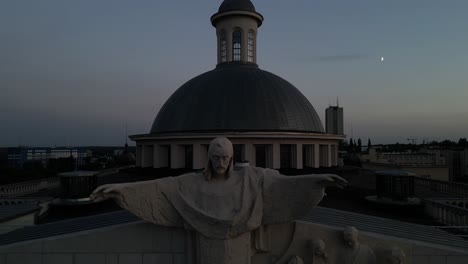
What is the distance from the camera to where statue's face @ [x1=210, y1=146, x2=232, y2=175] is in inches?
169

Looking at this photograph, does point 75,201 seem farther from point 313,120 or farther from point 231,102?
point 313,120

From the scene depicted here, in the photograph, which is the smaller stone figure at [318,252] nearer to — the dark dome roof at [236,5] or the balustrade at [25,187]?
the balustrade at [25,187]

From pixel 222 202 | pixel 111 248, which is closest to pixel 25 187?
pixel 111 248

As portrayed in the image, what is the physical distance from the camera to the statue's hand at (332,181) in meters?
3.90

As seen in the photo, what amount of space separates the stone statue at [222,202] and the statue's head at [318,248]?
1.77ft

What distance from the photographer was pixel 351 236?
441cm

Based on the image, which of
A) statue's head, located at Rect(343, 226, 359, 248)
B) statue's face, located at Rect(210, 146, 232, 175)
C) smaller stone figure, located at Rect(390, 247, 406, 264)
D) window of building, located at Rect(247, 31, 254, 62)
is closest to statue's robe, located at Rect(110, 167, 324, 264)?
statue's face, located at Rect(210, 146, 232, 175)

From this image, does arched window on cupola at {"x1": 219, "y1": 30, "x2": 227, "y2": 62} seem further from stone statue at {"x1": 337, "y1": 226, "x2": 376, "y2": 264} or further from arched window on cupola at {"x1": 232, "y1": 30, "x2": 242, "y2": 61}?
stone statue at {"x1": 337, "y1": 226, "x2": 376, "y2": 264}

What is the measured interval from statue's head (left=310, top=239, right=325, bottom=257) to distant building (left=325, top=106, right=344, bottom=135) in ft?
120

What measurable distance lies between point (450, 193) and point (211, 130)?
12.4 meters

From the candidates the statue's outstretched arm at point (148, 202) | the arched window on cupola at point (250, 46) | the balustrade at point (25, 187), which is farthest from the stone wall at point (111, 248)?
the arched window on cupola at point (250, 46)

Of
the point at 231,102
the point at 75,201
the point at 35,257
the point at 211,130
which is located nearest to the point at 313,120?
the point at 231,102

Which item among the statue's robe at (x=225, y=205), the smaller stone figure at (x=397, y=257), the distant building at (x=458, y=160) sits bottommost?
the distant building at (x=458, y=160)

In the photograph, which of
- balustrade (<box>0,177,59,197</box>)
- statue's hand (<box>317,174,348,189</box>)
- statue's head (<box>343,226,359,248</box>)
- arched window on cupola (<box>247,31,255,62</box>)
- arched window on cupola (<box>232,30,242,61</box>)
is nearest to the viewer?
statue's hand (<box>317,174,348,189</box>)
